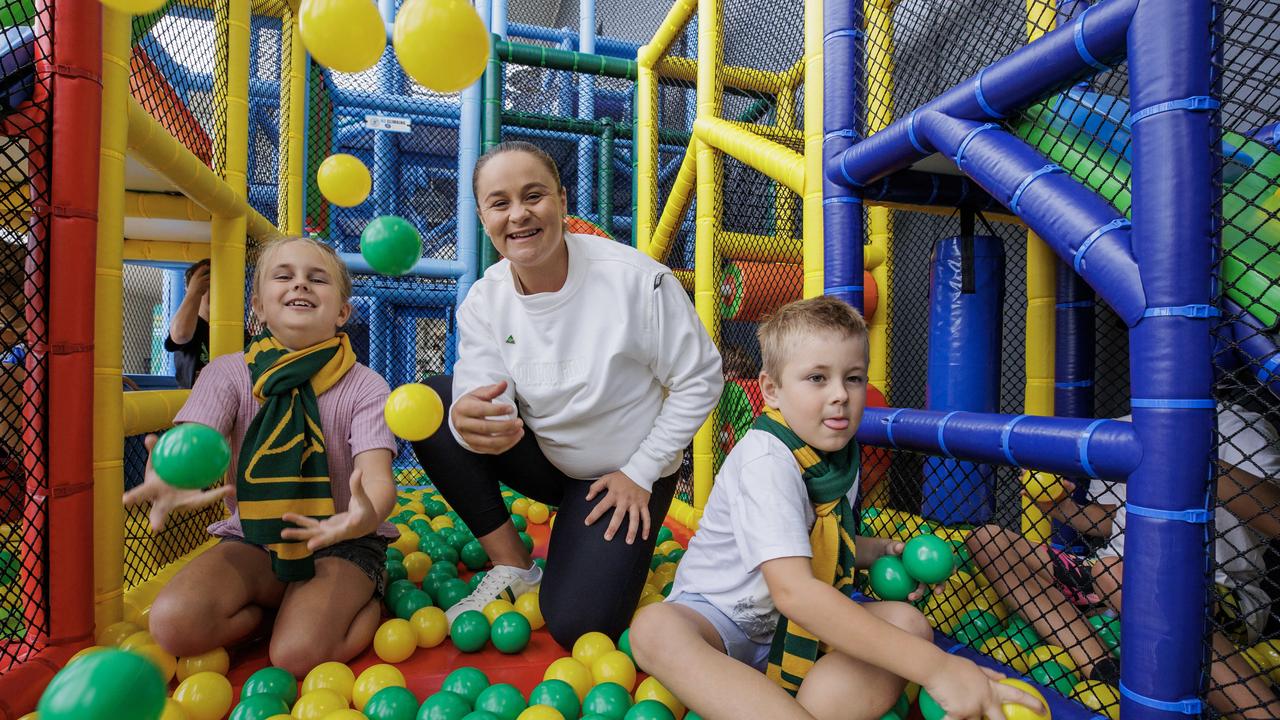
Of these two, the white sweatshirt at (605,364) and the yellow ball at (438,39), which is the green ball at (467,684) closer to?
the white sweatshirt at (605,364)

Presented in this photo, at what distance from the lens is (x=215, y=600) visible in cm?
137

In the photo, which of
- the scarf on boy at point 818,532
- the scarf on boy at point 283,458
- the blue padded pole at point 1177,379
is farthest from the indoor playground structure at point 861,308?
the scarf on boy at point 283,458

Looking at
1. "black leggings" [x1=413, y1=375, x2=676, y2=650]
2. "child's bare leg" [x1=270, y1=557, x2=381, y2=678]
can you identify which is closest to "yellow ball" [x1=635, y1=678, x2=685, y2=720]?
"black leggings" [x1=413, y1=375, x2=676, y2=650]

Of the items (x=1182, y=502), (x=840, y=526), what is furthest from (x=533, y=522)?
(x=1182, y=502)

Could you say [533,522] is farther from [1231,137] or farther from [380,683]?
[1231,137]

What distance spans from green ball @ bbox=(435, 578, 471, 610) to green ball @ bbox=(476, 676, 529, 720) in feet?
1.84

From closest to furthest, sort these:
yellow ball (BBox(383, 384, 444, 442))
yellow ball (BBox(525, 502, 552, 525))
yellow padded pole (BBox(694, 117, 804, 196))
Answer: yellow ball (BBox(383, 384, 444, 442)), yellow padded pole (BBox(694, 117, 804, 196)), yellow ball (BBox(525, 502, 552, 525))

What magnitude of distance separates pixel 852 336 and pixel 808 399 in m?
0.13

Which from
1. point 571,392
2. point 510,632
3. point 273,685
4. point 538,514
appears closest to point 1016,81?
point 571,392

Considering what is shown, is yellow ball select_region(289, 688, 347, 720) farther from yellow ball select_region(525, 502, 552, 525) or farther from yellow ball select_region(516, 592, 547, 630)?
yellow ball select_region(525, 502, 552, 525)

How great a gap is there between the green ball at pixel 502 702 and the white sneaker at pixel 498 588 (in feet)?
1.35

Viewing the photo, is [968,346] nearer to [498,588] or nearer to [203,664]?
[498,588]

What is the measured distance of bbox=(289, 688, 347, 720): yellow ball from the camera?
116 centimetres

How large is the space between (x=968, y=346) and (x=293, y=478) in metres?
1.75
